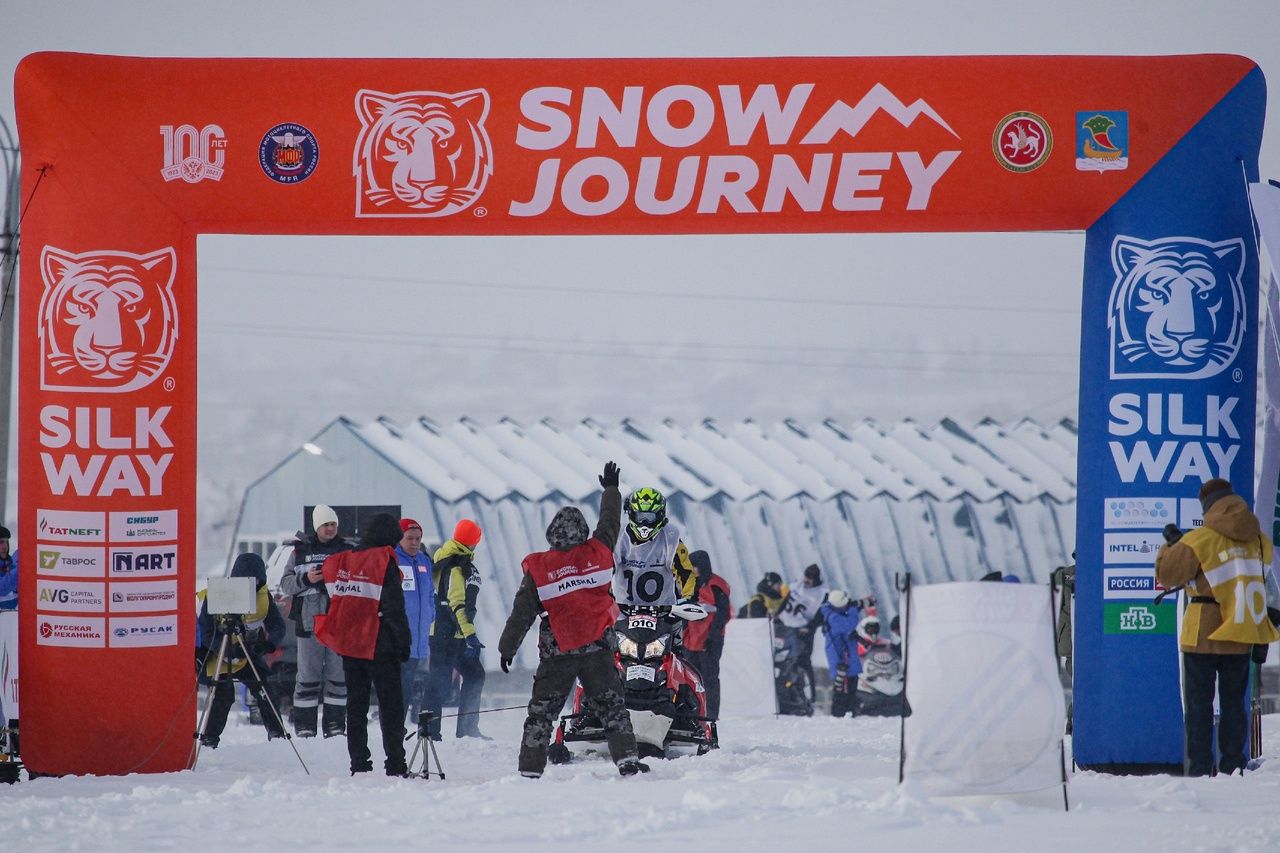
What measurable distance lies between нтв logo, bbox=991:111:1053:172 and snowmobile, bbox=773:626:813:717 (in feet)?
24.3

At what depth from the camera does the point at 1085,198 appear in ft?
28.4

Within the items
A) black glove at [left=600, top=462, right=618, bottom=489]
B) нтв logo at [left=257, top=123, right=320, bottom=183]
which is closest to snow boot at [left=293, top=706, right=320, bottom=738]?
black glove at [left=600, top=462, right=618, bottom=489]

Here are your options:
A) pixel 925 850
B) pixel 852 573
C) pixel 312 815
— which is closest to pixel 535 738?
pixel 312 815

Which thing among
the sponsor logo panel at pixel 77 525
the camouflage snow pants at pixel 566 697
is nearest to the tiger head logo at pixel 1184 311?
A: the camouflage snow pants at pixel 566 697

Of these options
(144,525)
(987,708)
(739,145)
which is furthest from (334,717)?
(987,708)

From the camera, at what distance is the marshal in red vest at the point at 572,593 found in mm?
7875

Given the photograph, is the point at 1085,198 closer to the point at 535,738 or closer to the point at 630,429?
the point at 535,738

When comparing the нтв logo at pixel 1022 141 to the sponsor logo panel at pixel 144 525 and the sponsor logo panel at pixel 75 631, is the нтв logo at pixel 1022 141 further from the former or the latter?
the sponsor logo panel at pixel 75 631

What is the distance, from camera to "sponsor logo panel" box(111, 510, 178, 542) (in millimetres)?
8625

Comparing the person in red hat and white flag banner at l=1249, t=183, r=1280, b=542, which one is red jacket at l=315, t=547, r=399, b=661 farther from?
white flag banner at l=1249, t=183, r=1280, b=542

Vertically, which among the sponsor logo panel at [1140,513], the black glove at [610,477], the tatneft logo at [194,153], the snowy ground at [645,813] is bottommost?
the snowy ground at [645,813]

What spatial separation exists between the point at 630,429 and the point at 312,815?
16324 mm

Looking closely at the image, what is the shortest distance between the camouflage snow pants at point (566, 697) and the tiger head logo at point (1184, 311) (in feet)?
10.6

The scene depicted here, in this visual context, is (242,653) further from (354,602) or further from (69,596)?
(354,602)
